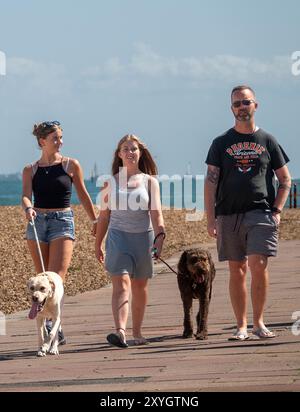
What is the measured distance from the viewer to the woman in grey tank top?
12391 millimetres

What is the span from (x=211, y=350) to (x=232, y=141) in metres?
1.81

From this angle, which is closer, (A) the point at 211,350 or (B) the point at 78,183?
(A) the point at 211,350

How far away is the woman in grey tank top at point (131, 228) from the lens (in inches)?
488

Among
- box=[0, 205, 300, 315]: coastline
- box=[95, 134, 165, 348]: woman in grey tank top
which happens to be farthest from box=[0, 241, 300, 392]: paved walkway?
box=[0, 205, 300, 315]: coastline

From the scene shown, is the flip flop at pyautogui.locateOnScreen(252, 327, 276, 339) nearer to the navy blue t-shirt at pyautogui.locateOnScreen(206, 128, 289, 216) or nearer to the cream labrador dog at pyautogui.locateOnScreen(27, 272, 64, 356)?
the navy blue t-shirt at pyautogui.locateOnScreen(206, 128, 289, 216)

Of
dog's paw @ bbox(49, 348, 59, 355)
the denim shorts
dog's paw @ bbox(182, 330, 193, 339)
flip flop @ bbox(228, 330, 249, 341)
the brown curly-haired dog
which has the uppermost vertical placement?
the denim shorts

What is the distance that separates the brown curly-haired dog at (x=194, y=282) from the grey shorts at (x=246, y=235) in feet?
1.66

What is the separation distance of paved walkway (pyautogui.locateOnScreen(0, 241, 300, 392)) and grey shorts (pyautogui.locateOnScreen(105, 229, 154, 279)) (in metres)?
0.66

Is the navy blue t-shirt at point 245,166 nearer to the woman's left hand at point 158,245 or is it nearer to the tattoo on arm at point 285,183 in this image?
the tattoo on arm at point 285,183

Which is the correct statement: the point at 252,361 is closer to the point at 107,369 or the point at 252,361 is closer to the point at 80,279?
the point at 107,369

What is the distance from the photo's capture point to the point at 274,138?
12.2 m

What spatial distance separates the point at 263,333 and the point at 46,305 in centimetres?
187

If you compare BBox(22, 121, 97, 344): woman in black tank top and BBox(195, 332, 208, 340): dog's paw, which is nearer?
BBox(195, 332, 208, 340): dog's paw
